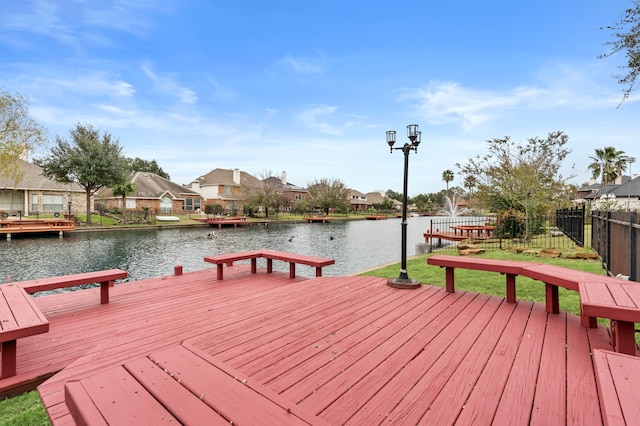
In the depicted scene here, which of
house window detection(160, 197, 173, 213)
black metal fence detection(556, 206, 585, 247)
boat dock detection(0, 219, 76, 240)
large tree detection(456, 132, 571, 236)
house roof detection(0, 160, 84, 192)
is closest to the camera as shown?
black metal fence detection(556, 206, 585, 247)

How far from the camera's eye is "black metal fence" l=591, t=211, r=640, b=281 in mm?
5182

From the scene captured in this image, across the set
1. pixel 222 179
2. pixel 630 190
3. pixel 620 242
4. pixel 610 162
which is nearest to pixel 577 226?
pixel 620 242

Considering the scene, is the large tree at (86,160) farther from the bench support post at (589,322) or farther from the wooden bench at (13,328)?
the bench support post at (589,322)

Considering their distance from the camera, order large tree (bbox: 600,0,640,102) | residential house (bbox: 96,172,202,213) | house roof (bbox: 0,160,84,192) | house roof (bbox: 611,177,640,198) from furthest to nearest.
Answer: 1. residential house (bbox: 96,172,202,213)
2. house roof (bbox: 0,160,84,192)
3. house roof (bbox: 611,177,640,198)
4. large tree (bbox: 600,0,640,102)

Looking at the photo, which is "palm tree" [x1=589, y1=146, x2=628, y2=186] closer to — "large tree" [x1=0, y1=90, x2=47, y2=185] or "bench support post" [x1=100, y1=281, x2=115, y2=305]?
"bench support post" [x1=100, y1=281, x2=115, y2=305]

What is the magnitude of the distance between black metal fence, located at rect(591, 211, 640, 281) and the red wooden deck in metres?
2.72

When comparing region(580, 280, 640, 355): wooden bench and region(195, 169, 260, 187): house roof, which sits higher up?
region(195, 169, 260, 187): house roof

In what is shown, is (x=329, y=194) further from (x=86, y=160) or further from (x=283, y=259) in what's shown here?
(x=283, y=259)

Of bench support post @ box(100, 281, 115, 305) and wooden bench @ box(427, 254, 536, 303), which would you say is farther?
bench support post @ box(100, 281, 115, 305)

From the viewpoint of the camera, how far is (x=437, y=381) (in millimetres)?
2281

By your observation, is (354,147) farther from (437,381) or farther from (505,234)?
(437,381)

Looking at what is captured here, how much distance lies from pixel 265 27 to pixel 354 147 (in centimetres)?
1693

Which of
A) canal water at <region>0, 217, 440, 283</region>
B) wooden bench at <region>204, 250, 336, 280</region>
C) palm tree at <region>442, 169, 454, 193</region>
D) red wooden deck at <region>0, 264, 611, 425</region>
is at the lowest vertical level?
canal water at <region>0, 217, 440, 283</region>

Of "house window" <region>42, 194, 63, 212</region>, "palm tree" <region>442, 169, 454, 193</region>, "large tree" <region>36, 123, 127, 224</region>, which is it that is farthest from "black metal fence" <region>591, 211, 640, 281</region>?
"palm tree" <region>442, 169, 454, 193</region>
